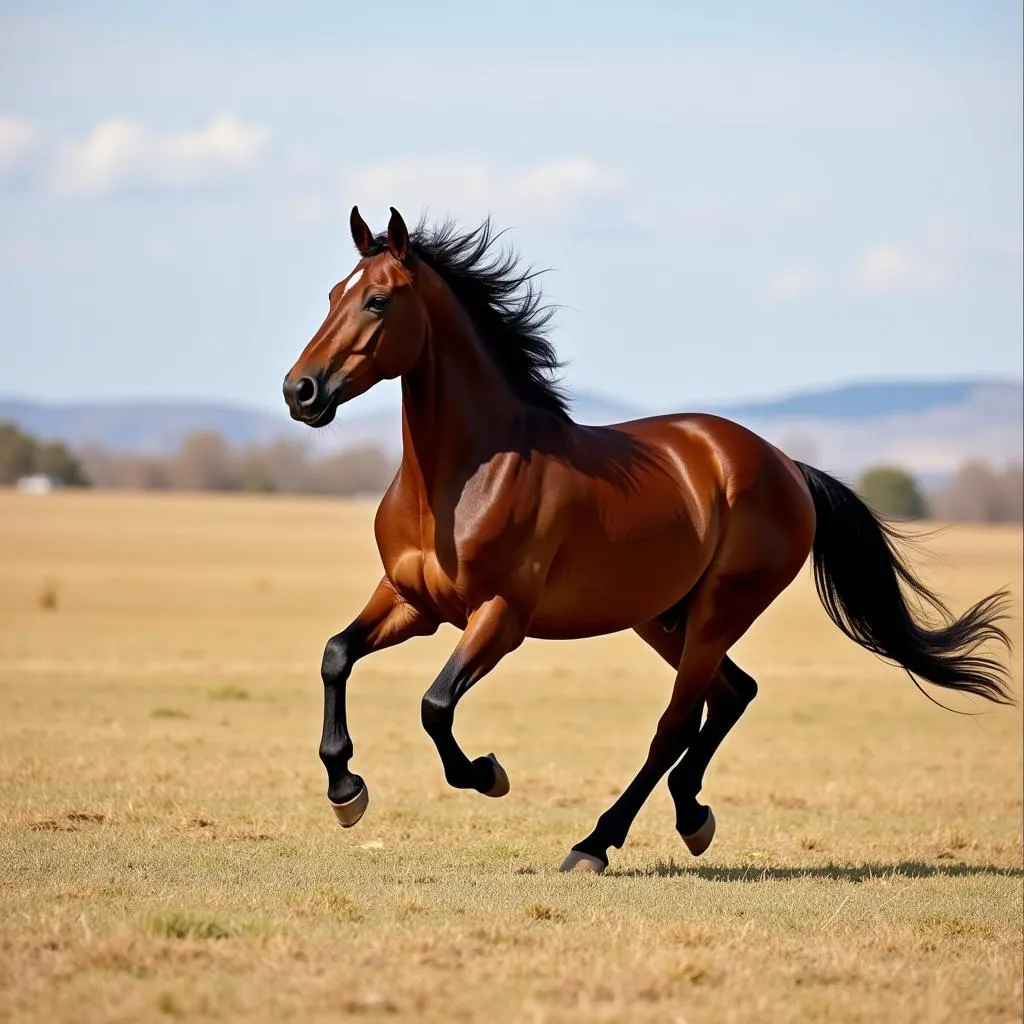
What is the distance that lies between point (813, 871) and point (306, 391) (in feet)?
12.3

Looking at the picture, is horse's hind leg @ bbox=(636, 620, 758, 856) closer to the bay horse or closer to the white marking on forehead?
the bay horse

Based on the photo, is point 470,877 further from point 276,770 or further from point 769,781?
point 769,781

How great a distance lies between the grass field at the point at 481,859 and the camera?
5.58 metres

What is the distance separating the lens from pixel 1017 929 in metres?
7.60

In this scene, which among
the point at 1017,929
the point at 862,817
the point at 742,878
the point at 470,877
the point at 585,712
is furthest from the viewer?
the point at 585,712

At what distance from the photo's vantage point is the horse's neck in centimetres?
836

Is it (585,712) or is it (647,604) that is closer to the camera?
(647,604)

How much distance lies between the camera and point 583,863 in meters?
8.63

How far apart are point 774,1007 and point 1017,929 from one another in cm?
252

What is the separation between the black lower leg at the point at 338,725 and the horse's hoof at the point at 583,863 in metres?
1.12

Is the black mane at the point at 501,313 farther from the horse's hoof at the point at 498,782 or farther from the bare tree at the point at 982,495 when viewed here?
the bare tree at the point at 982,495

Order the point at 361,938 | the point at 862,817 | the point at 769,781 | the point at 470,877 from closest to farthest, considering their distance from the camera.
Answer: the point at 361,938
the point at 470,877
the point at 862,817
the point at 769,781

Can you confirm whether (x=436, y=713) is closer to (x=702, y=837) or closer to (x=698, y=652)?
(x=698, y=652)

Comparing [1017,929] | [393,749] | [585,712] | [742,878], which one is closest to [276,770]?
[393,749]
